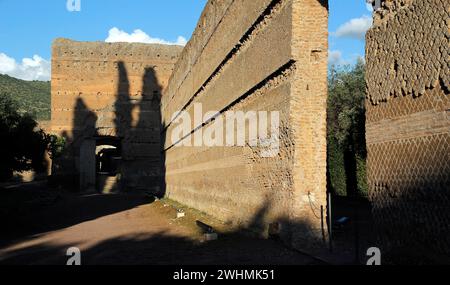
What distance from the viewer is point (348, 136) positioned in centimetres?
1878

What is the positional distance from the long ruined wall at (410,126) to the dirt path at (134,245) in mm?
1917

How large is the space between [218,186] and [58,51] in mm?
33246

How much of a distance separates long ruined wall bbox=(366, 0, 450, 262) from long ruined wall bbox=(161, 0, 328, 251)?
2311 millimetres

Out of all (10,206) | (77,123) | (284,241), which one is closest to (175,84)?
(10,206)

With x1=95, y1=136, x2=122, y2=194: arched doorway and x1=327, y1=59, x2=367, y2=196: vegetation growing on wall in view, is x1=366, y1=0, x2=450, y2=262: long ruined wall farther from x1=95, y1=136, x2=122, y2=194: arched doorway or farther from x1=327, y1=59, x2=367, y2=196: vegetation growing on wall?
x1=95, y1=136, x2=122, y2=194: arched doorway

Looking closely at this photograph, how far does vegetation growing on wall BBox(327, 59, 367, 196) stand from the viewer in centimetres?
1735

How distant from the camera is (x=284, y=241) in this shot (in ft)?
26.8

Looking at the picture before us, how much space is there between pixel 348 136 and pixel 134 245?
11425 mm

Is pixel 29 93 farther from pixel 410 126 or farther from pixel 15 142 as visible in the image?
pixel 410 126

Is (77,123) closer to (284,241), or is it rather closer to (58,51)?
(58,51)

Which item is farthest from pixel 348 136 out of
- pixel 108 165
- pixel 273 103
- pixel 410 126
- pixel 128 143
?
pixel 108 165

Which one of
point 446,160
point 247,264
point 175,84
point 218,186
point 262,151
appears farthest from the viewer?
point 175,84

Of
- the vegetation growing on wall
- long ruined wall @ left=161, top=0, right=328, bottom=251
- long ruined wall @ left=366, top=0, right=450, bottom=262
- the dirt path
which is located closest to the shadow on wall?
the vegetation growing on wall

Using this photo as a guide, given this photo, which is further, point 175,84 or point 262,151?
point 175,84
